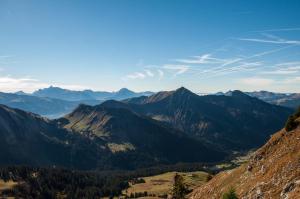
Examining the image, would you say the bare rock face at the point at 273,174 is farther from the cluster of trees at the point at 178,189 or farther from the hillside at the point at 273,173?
the cluster of trees at the point at 178,189

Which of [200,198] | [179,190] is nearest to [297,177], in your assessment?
[179,190]

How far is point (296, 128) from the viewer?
285 feet

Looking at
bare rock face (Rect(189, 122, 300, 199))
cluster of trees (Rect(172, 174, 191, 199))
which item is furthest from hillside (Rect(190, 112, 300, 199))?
cluster of trees (Rect(172, 174, 191, 199))

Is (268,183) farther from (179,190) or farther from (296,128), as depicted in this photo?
(179,190)

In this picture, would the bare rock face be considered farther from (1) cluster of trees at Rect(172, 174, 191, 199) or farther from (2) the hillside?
(1) cluster of trees at Rect(172, 174, 191, 199)

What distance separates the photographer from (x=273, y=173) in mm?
77000

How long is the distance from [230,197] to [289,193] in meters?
12.7

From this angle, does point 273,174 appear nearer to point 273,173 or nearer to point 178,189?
point 273,173

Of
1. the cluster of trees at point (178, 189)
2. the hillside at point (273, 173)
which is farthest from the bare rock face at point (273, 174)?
the cluster of trees at point (178, 189)

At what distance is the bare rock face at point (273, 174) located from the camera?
68000mm

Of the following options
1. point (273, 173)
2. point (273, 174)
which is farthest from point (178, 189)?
point (273, 174)

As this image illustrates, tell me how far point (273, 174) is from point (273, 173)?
484 mm

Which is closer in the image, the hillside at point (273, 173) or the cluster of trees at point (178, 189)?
the hillside at point (273, 173)

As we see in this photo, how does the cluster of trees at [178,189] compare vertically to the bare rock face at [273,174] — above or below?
below
